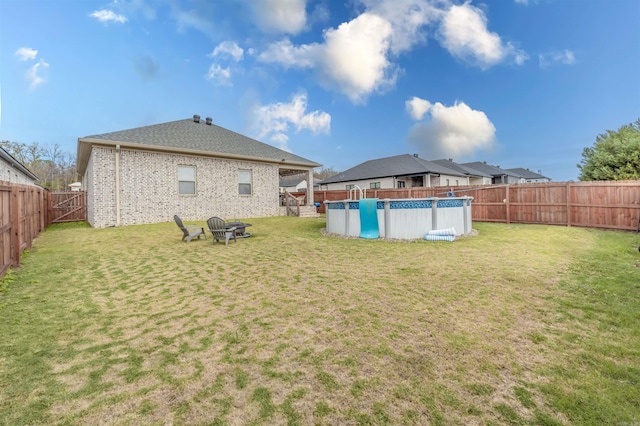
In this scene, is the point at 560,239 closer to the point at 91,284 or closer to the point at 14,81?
the point at 91,284

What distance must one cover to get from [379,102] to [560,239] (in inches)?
824

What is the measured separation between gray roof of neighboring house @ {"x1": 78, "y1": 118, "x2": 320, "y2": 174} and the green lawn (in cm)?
925

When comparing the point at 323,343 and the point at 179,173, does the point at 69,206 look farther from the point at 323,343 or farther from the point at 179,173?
the point at 323,343

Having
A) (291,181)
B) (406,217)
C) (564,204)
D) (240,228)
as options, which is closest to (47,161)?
(291,181)

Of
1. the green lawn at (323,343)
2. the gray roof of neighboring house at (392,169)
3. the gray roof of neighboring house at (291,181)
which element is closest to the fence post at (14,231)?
the green lawn at (323,343)

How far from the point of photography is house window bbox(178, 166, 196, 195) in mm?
15436

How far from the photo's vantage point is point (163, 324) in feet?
11.6

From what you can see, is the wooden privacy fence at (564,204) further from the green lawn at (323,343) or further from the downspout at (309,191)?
the downspout at (309,191)

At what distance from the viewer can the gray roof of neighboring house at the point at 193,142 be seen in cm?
1380

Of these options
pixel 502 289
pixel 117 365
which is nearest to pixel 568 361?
pixel 502 289

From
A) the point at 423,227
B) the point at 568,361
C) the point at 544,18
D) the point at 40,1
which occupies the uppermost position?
the point at 544,18

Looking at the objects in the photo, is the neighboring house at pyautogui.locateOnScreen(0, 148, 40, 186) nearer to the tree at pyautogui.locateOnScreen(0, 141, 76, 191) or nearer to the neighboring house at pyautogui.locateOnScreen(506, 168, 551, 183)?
the tree at pyautogui.locateOnScreen(0, 141, 76, 191)

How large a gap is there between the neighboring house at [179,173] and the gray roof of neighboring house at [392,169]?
11639mm

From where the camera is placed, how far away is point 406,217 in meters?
9.85
